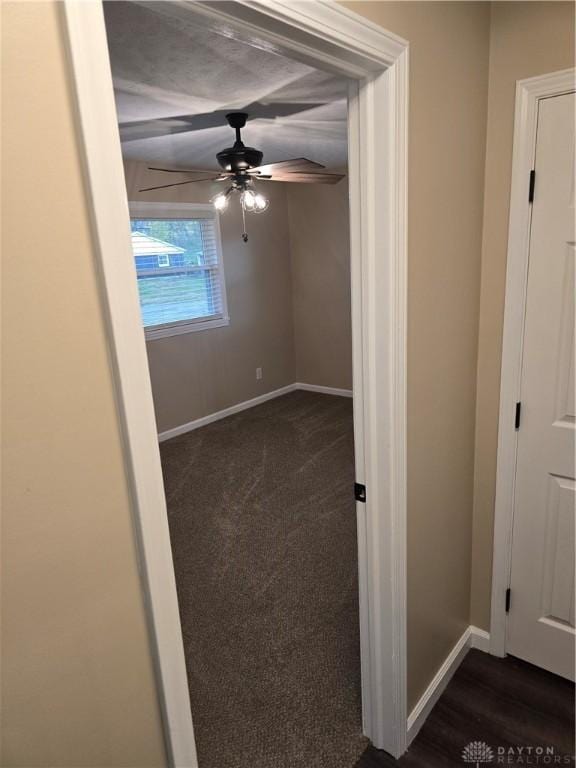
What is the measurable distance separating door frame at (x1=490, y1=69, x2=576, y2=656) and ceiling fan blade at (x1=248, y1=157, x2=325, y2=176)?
146 centimetres

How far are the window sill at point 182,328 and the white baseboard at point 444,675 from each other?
327 centimetres

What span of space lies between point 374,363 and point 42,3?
1.08 m

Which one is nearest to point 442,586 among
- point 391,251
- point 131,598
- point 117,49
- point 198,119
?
point 391,251

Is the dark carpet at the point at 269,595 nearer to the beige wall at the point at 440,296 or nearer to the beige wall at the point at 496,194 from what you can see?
the beige wall at the point at 440,296

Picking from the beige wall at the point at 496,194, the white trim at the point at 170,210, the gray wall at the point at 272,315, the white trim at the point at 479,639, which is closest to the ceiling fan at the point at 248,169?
the white trim at the point at 170,210

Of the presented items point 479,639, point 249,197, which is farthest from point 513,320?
point 249,197

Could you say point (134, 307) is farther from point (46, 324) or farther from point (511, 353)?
point (511, 353)

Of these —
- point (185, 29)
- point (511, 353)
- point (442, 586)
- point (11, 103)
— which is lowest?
point (442, 586)

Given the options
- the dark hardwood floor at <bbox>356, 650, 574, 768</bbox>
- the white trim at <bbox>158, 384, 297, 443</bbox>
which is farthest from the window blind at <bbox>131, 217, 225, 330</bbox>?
the dark hardwood floor at <bbox>356, 650, 574, 768</bbox>

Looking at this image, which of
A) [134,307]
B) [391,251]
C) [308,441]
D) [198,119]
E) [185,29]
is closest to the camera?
[134,307]

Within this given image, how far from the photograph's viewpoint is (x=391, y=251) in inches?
54.0

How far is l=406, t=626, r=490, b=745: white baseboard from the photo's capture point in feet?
6.05

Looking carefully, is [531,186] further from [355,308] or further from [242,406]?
[242,406]

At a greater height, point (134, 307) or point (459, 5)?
point (459, 5)
